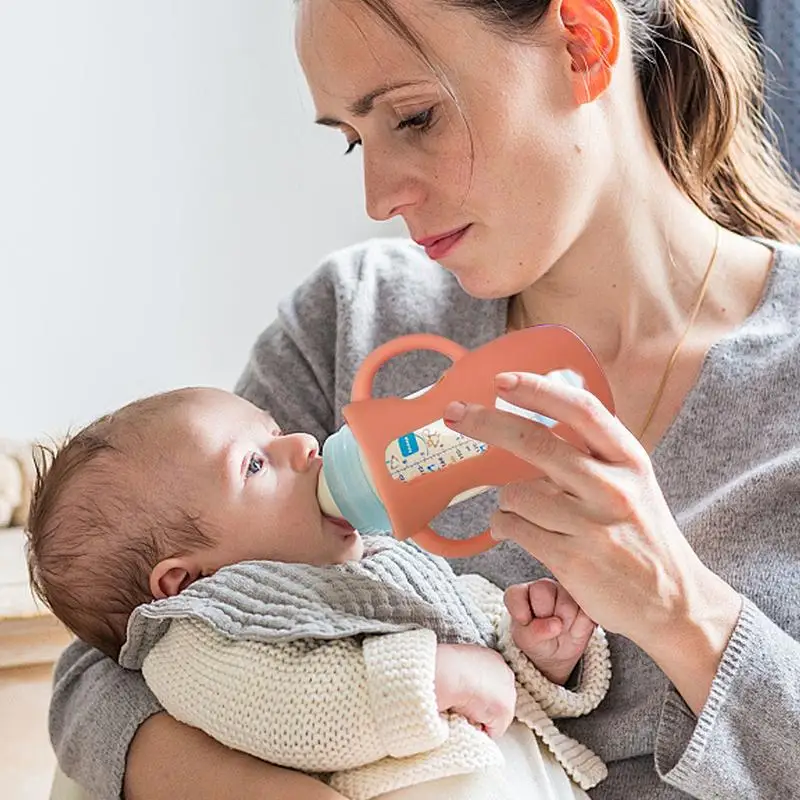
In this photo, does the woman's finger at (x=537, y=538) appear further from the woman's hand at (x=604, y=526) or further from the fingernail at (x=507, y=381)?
the fingernail at (x=507, y=381)

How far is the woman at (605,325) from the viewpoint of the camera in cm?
110

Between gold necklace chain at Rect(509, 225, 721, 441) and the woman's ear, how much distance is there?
275 mm

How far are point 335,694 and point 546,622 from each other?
22 cm

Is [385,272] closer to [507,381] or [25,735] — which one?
[507,381]

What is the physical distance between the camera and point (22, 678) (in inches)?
94.2

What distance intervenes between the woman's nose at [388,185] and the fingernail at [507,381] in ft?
1.16

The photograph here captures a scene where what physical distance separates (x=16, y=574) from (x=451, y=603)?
53.2 inches

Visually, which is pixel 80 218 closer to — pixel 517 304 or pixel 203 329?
pixel 203 329

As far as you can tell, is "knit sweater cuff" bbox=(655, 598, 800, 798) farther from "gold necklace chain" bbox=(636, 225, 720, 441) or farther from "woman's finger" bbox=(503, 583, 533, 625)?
"gold necklace chain" bbox=(636, 225, 720, 441)

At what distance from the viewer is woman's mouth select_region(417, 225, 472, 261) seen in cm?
134

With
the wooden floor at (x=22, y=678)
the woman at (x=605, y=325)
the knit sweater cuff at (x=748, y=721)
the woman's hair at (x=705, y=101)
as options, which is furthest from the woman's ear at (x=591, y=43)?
the wooden floor at (x=22, y=678)

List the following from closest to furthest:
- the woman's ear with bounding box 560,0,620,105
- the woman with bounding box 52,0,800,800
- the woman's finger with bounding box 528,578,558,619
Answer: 1. the woman with bounding box 52,0,800,800
2. the woman's finger with bounding box 528,578,558,619
3. the woman's ear with bounding box 560,0,620,105

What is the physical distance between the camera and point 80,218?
2.60 metres

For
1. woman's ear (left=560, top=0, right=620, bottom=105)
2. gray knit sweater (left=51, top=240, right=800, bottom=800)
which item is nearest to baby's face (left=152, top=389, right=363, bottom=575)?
gray knit sweater (left=51, top=240, right=800, bottom=800)
